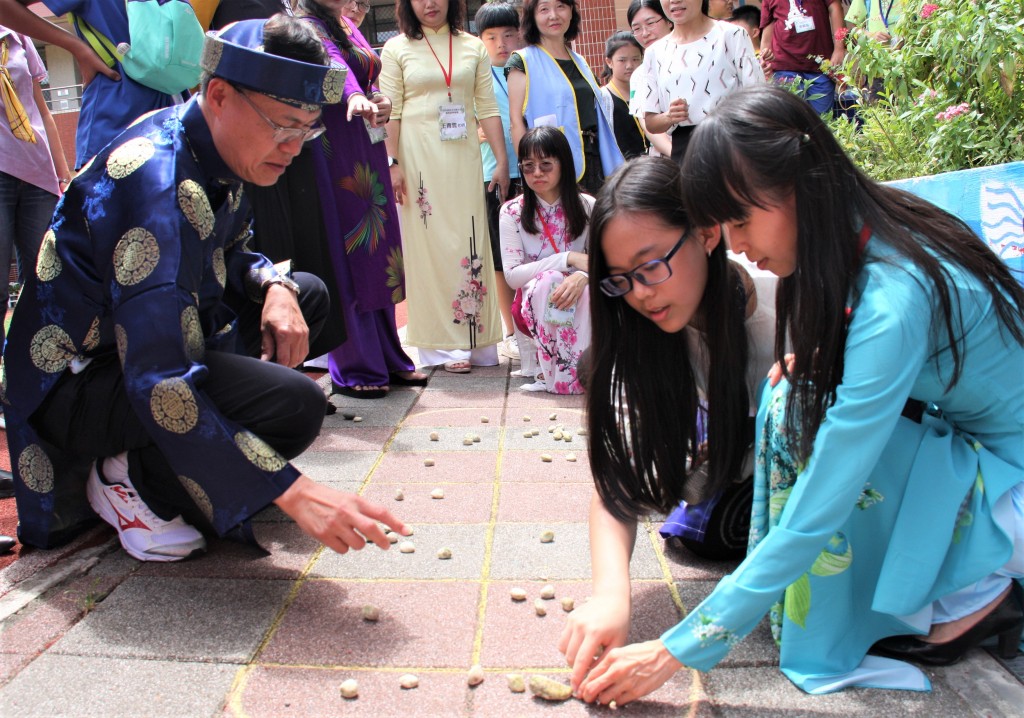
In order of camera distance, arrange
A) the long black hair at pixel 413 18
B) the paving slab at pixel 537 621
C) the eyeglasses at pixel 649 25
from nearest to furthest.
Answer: the paving slab at pixel 537 621 → the long black hair at pixel 413 18 → the eyeglasses at pixel 649 25

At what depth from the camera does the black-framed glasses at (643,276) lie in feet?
6.32

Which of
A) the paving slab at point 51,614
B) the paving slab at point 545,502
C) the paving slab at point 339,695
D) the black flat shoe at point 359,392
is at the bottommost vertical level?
the paving slab at point 545,502

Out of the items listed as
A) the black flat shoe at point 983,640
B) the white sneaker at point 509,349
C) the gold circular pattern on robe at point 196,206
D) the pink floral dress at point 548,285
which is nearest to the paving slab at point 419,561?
the gold circular pattern on robe at point 196,206

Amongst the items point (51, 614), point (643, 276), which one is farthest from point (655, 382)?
point (51, 614)

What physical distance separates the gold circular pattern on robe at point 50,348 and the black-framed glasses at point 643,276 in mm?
1316

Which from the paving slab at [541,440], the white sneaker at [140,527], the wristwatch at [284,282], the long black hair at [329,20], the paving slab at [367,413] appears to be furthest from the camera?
the long black hair at [329,20]

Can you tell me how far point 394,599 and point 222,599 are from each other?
1.31 ft

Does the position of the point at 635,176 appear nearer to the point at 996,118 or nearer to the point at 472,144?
the point at 996,118

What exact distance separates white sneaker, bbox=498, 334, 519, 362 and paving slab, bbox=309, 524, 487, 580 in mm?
2646

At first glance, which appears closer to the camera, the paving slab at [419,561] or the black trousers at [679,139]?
the paving slab at [419,561]

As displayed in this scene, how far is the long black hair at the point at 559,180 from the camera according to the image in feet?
13.9

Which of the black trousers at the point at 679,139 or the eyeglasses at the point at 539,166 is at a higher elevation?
the black trousers at the point at 679,139

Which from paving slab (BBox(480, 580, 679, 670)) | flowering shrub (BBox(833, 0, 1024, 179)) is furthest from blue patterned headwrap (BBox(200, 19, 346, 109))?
flowering shrub (BBox(833, 0, 1024, 179))

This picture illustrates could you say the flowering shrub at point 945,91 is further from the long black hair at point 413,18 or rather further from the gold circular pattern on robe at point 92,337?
the gold circular pattern on robe at point 92,337
